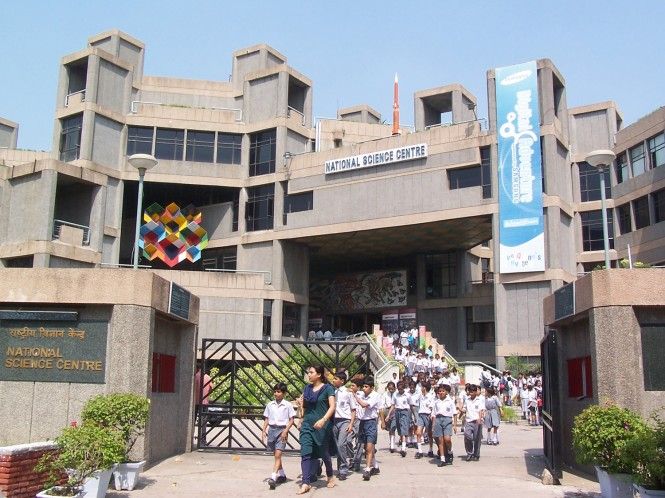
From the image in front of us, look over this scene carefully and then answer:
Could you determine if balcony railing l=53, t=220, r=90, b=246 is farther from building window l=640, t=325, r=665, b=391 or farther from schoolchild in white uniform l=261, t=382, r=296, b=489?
building window l=640, t=325, r=665, b=391

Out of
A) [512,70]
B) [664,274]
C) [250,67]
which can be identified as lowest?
[664,274]

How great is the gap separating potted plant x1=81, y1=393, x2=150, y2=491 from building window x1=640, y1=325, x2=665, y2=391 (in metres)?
7.80

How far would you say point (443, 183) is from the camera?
39.0 metres

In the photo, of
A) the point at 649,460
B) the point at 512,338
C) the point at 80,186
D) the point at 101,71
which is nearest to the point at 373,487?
the point at 649,460

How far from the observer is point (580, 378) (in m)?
12.4

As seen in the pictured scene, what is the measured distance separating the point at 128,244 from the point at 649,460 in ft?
146

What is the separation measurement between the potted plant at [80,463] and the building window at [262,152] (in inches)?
1427

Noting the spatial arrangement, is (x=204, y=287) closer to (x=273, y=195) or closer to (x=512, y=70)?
(x=273, y=195)

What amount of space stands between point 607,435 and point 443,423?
14.7 ft

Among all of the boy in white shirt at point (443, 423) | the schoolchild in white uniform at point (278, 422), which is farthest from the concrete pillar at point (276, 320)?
the schoolchild in white uniform at point (278, 422)

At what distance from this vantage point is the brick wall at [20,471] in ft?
28.0

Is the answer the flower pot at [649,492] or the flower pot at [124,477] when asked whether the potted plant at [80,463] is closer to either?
the flower pot at [124,477]

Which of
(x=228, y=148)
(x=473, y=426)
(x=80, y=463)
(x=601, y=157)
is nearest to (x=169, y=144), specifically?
(x=228, y=148)

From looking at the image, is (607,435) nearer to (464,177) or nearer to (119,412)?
(119,412)
